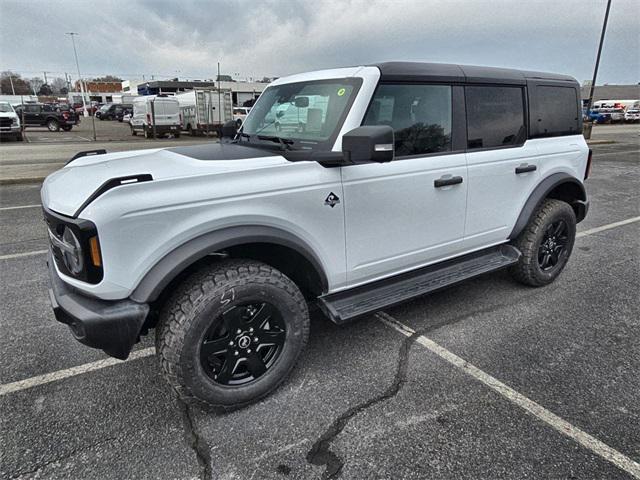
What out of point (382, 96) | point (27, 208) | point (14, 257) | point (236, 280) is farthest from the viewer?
point (27, 208)

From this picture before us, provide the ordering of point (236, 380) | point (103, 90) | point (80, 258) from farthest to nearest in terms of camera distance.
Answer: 1. point (103, 90)
2. point (236, 380)
3. point (80, 258)

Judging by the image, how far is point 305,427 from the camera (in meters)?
2.30

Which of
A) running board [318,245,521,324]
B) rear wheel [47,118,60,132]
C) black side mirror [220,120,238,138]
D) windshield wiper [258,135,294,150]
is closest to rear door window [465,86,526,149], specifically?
running board [318,245,521,324]

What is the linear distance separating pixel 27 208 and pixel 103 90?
107309mm

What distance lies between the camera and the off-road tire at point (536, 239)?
387cm

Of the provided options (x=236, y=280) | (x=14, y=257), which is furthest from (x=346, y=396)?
(x=14, y=257)

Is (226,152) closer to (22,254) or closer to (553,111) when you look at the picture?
(553,111)

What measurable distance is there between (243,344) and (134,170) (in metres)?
1.13

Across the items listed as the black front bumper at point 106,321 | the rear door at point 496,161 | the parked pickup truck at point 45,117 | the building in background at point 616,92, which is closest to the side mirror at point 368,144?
the rear door at point 496,161

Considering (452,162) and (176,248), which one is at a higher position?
(452,162)

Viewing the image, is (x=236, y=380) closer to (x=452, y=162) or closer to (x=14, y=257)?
(x=452, y=162)

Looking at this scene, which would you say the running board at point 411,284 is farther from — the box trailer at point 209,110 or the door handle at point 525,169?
the box trailer at point 209,110

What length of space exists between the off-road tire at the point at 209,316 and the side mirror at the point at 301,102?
129cm

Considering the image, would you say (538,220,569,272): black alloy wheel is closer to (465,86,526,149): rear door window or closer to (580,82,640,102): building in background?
(465,86,526,149): rear door window
